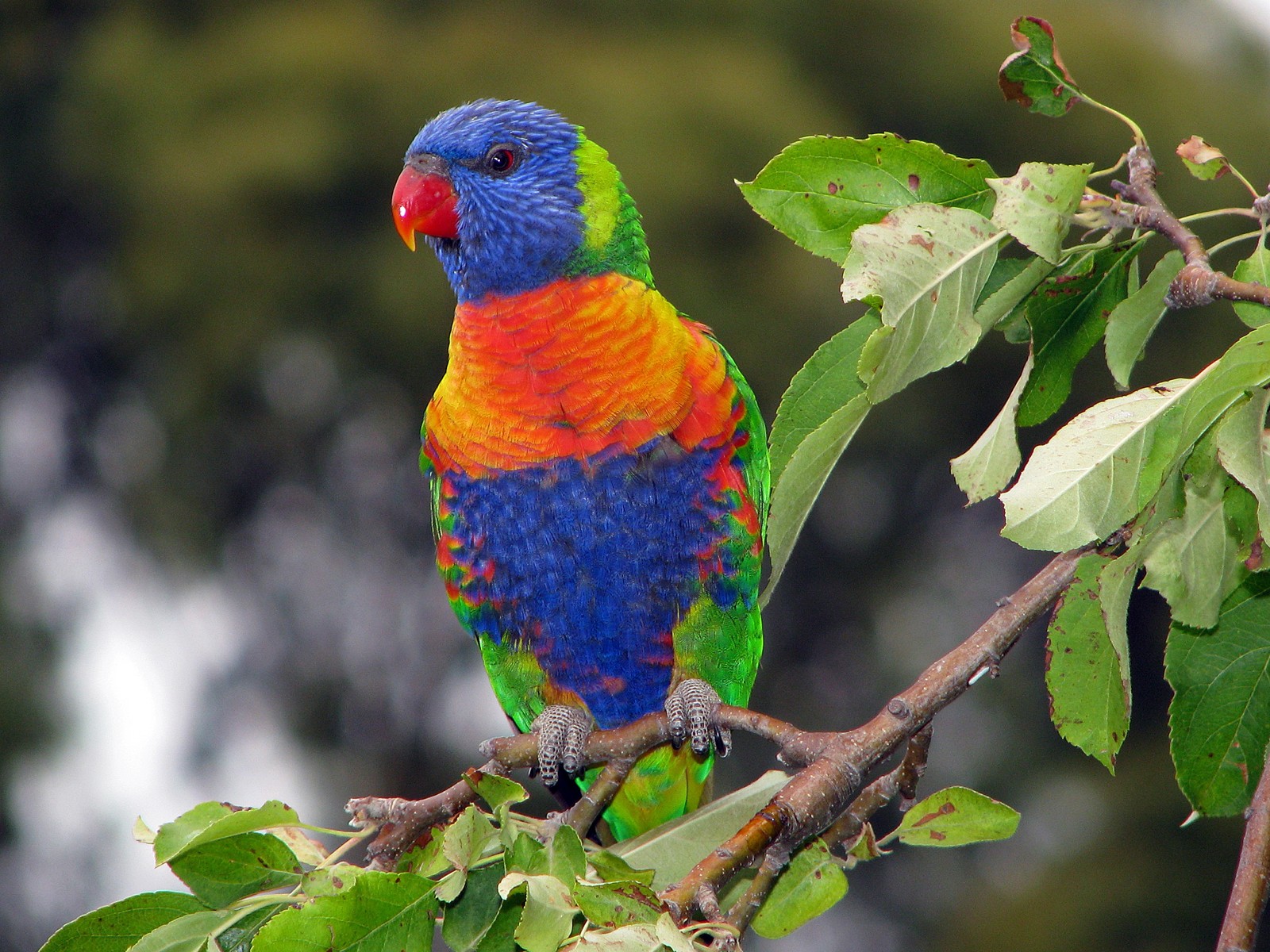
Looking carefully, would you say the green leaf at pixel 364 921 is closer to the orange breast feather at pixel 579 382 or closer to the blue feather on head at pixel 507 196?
the orange breast feather at pixel 579 382

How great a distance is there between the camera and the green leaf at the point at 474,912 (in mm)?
1099

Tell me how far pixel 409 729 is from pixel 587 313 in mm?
4772

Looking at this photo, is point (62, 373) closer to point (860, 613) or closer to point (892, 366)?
point (860, 613)

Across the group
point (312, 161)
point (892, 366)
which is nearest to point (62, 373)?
point (312, 161)

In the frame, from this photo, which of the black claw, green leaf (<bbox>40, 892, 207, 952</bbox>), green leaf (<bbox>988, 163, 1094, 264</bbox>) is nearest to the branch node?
green leaf (<bbox>988, 163, 1094, 264</bbox>)

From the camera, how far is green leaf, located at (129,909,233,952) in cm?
107

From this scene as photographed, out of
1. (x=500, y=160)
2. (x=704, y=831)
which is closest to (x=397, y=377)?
(x=500, y=160)

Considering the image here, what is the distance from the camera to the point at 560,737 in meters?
1.98

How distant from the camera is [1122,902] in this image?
5.51 metres

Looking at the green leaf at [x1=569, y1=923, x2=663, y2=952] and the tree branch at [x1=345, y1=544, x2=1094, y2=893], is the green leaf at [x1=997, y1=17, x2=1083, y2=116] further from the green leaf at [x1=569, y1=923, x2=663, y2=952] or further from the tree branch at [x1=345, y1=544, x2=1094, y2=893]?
the green leaf at [x1=569, y1=923, x2=663, y2=952]

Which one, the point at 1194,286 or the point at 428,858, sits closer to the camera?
the point at 1194,286

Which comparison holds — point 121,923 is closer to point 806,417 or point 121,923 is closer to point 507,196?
point 806,417

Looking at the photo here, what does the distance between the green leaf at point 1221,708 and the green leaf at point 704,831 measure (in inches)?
18.5

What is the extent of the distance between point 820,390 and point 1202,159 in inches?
16.1
